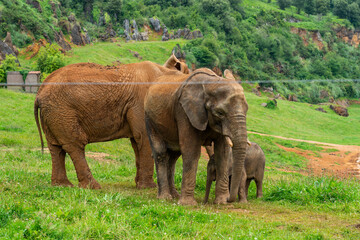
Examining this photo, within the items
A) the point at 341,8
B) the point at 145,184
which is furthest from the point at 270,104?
the point at 341,8

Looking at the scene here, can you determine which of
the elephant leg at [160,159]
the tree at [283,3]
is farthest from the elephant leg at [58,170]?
the tree at [283,3]

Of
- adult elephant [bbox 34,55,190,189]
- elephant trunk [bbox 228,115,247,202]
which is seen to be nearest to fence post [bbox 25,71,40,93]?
adult elephant [bbox 34,55,190,189]

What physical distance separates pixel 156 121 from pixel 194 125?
1210mm

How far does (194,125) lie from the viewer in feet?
29.7

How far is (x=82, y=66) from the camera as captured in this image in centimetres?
1128

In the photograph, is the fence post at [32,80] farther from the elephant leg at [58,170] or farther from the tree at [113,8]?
the tree at [113,8]

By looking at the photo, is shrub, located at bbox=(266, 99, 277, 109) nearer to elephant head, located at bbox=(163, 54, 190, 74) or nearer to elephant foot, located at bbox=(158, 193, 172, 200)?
elephant head, located at bbox=(163, 54, 190, 74)

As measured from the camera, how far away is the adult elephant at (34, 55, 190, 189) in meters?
10.6

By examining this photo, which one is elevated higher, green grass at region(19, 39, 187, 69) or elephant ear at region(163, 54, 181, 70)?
elephant ear at region(163, 54, 181, 70)

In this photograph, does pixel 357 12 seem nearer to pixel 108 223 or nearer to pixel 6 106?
pixel 6 106

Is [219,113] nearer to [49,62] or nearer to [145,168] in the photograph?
[145,168]

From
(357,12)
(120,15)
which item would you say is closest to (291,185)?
(120,15)

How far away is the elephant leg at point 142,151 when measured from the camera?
1098 centimetres

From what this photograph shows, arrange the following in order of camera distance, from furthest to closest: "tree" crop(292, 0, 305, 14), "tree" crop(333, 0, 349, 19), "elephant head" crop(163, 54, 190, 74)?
1. "tree" crop(292, 0, 305, 14)
2. "tree" crop(333, 0, 349, 19)
3. "elephant head" crop(163, 54, 190, 74)
